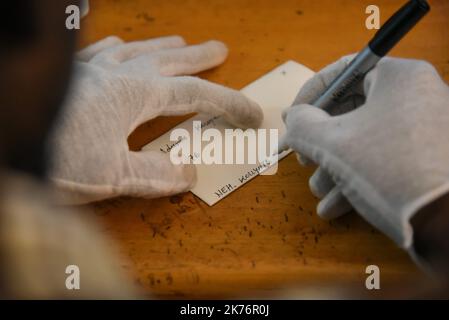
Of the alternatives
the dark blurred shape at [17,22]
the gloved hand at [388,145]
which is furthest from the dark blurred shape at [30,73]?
the gloved hand at [388,145]

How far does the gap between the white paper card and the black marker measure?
8 centimetres

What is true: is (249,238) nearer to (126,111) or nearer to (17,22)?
(126,111)

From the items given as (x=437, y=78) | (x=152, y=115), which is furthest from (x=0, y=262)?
(x=437, y=78)

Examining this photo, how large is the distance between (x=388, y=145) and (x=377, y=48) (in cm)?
8

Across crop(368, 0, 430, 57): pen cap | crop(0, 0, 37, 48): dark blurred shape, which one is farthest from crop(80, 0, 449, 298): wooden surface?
crop(0, 0, 37, 48): dark blurred shape

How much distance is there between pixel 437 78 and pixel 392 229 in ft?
0.41

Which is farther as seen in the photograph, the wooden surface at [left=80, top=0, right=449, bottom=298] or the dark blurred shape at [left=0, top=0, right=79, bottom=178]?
the wooden surface at [left=80, top=0, right=449, bottom=298]

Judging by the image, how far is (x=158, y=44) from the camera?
58cm

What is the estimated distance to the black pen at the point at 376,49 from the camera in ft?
1.27

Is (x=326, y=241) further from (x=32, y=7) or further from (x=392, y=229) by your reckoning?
(x=32, y=7)

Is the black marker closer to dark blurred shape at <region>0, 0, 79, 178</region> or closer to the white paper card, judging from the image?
the white paper card

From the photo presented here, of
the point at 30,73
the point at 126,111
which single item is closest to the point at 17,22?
the point at 30,73

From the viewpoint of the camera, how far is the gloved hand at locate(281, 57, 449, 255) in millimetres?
362

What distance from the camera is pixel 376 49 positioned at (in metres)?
0.41
